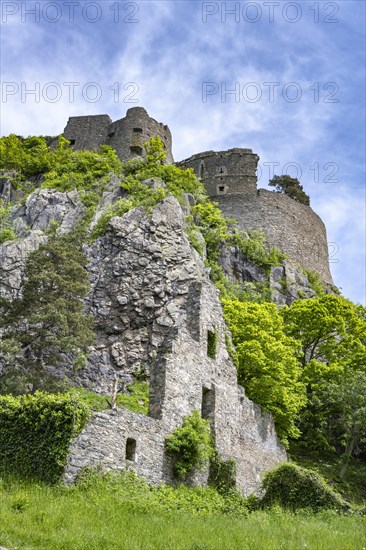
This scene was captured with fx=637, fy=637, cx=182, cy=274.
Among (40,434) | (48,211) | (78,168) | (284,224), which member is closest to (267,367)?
(40,434)

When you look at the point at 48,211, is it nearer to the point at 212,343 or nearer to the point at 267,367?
the point at 267,367

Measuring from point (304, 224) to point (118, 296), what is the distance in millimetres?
29912

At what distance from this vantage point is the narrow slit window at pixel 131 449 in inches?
637

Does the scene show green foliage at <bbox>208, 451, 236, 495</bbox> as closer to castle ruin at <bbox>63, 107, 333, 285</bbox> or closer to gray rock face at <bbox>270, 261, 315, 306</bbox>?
gray rock face at <bbox>270, 261, 315, 306</bbox>

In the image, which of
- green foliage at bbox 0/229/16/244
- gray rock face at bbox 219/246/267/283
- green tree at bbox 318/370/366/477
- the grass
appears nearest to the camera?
the grass

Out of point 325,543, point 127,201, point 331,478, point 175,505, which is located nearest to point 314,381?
point 331,478

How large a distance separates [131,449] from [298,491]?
4.47m

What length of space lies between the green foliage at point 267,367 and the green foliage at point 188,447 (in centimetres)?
875

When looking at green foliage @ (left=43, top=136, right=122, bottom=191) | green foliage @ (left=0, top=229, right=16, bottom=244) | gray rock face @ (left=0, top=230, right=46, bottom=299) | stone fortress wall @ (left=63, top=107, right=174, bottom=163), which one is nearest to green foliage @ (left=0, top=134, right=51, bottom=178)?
green foliage @ (left=43, top=136, right=122, bottom=191)

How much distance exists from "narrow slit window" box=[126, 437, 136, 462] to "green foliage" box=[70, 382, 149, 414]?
21.6 ft

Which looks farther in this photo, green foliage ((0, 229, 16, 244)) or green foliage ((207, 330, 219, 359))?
green foliage ((0, 229, 16, 244))

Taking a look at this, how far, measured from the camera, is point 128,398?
25344mm

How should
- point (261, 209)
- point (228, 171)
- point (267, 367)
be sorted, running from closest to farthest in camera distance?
point (267, 367) < point (261, 209) < point (228, 171)

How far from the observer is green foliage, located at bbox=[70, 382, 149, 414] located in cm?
2379
